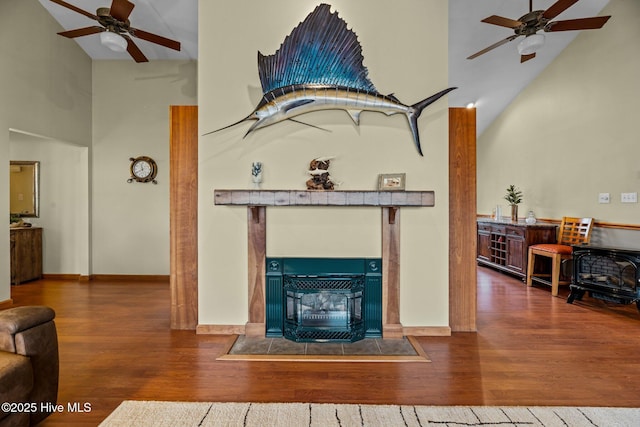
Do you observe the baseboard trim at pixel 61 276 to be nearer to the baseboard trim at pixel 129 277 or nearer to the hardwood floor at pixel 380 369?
the baseboard trim at pixel 129 277

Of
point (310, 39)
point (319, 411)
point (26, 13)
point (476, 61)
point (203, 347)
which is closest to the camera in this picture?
point (319, 411)

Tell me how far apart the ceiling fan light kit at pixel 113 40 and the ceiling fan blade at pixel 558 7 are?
431 centimetres

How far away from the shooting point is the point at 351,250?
3.04 meters

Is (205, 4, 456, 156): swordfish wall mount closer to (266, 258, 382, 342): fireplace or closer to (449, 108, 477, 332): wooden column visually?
(449, 108, 477, 332): wooden column

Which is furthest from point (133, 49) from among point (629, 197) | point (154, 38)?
point (629, 197)

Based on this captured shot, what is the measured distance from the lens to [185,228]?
3225 millimetres

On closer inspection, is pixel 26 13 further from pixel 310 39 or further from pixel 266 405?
pixel 266 405

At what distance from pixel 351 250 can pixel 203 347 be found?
152 centimetres

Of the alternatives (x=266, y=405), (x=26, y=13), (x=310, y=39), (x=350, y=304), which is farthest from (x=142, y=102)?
(x=266, y=405)

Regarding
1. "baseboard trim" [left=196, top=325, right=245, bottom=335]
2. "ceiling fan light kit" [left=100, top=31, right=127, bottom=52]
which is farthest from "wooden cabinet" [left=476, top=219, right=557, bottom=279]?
"ceiling fan light kit" [left=100, top=31, right=127, bottom=52]

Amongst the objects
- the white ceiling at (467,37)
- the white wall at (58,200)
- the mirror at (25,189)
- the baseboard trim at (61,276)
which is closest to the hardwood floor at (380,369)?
the baseboard trim at (61,276)

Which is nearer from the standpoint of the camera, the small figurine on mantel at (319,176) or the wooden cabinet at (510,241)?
the small figurine on mantel at (319,176)

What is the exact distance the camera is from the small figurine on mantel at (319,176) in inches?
115

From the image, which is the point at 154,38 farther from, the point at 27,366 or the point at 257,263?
the point at 27,366
